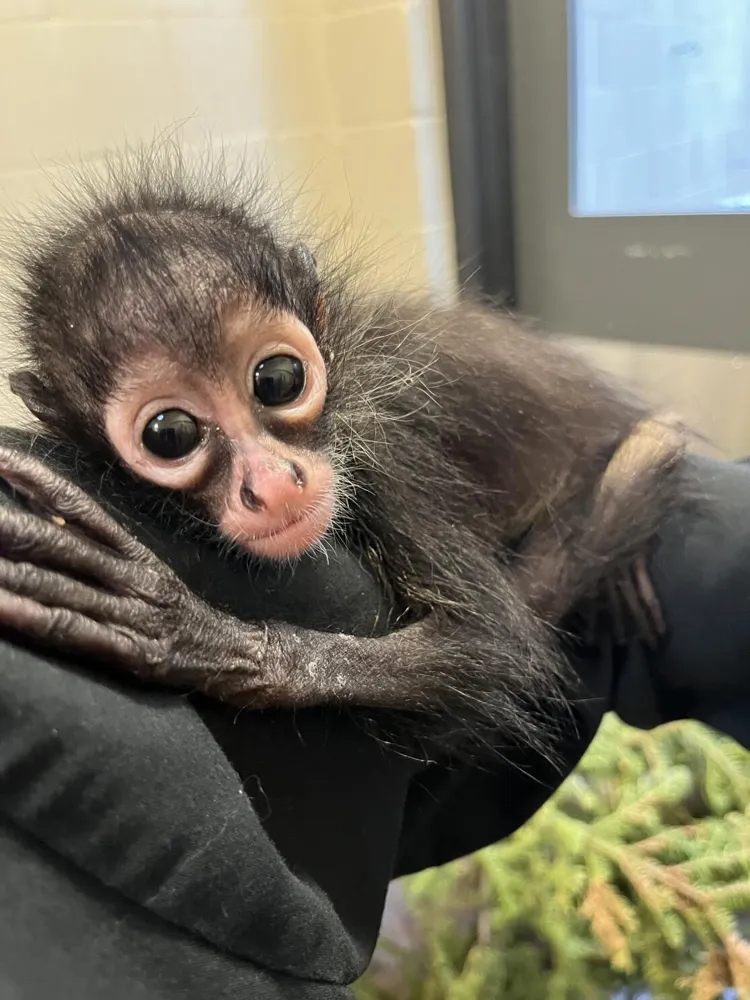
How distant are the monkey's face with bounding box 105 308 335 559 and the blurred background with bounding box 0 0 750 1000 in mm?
516

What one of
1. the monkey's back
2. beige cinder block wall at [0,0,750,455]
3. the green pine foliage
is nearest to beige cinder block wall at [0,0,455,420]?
beige cinder block wall at [0,0,750,455]

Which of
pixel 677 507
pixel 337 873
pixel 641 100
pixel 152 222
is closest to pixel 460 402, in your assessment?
pixel 677 507

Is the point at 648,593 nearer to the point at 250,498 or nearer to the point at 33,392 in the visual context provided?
the point at 250,498

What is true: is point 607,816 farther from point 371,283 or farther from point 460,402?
point 371,283

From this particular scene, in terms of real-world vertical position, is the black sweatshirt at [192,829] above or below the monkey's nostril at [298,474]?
below

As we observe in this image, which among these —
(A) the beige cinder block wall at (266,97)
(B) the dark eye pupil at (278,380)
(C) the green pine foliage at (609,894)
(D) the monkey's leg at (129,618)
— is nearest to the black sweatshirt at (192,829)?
(D) the monkey's leg at (129,618)

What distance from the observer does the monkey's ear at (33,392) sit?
2.30 feet

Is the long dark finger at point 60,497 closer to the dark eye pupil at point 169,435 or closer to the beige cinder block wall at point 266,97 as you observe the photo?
the dark eye pupil at point 169,435

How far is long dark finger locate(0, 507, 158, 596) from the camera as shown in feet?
1.63

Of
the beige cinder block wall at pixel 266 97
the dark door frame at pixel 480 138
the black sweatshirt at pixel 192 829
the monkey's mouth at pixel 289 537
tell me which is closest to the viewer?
the black sweatshirt at pixel 192 829

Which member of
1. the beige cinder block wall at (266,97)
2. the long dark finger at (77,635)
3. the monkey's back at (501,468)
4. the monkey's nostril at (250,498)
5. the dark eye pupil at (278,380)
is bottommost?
the monkey's back at (501,468)

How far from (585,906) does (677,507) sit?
0.43m

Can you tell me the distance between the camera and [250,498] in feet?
2.17

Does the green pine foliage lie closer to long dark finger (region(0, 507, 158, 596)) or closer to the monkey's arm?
the monkey's arm
